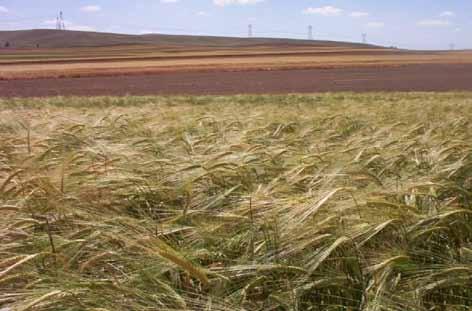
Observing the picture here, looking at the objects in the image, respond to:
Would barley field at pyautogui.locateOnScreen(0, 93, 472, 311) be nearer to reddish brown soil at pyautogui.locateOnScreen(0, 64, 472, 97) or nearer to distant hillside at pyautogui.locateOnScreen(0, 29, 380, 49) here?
reddish brown soil at pyautogui.locateOnScreen(0, 64, 472, 97)

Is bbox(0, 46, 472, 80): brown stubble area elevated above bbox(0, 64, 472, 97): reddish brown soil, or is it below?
above

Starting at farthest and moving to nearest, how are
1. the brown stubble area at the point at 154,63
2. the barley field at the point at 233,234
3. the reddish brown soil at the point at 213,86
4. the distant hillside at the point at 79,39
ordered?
the distant hillside at the point at 79,39, the brown stubble area at the point at 154,63, the reddish brown soil at the point at 213,86, the barley field at the point at 233,234

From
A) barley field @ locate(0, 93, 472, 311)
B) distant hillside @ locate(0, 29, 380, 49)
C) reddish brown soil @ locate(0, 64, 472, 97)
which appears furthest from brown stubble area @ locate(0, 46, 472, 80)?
distant hillside @ locate(0, 29, 380, 49)

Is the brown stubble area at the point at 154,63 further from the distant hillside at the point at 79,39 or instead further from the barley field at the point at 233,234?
the distant hillside at the point at 79,39

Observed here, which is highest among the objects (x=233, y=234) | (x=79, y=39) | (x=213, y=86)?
(x=79, y=39)

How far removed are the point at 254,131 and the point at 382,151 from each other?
1.35 metres

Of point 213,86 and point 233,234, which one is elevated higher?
point 233,234

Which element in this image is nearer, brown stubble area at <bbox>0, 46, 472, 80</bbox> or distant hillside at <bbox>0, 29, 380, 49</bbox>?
brown stubble area at <bbox>0, 46, 472, 80</bbox>

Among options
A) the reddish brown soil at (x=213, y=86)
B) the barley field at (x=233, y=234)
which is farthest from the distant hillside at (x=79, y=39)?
the barley field at (x=233, y=234)

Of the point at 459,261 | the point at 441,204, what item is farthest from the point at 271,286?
the point at 441,204

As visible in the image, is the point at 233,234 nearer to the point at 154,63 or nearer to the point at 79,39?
the point at 154,63

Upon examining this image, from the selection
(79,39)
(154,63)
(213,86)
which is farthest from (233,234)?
(79,39)

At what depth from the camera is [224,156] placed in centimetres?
276

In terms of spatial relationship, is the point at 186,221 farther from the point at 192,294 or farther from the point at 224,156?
the point at 224,156
